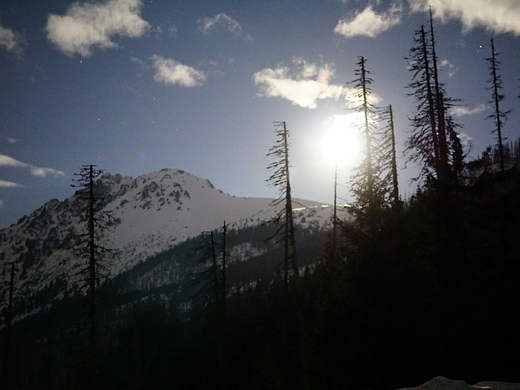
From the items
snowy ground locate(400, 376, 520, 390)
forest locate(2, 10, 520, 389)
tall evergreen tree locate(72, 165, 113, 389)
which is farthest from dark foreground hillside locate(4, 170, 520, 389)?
tall evergreen tree locate(72, 165, 113, 389)

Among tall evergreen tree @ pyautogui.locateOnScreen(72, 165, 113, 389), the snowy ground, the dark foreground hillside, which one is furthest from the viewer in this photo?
tall evergreen tree @ pyautogui.locateOnScreen(72, 165, 113, 389)

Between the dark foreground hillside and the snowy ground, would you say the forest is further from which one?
the snowy ground

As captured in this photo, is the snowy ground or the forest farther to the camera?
the forest

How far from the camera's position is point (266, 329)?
145 ft

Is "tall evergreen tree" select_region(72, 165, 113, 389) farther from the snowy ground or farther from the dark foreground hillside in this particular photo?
the snowy ground

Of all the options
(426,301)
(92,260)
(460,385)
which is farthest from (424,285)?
(92,260)

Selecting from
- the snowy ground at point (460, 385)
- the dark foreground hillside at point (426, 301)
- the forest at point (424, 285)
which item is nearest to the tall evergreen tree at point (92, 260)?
the forest at point (424, 285)

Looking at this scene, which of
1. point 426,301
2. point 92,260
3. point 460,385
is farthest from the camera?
point 92,260

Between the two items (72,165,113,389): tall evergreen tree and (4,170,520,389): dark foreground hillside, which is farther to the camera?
(72,165,113,389): tall evergreen tree

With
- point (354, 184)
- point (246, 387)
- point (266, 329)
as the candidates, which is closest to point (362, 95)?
point (354, 184)

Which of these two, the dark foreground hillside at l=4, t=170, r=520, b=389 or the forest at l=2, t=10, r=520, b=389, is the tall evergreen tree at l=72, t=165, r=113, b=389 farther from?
the dark foreground hillside at l=4, t=170, r=520, b=389

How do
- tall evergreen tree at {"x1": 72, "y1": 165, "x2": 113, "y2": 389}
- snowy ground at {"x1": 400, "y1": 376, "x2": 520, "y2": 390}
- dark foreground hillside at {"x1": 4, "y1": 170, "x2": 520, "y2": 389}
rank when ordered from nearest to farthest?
snowy ground at {"x1": 400, "y1": 376, "x2": 520, "y2": 390} → dark foreground hillside at {"x1": 4, "y1": 170, "x2": 520, "y2": 389} → tall evergreen tree at {"x1": 72, "y1": 165, "x2": 113, "y2": 389}

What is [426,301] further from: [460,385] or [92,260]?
[92,260]

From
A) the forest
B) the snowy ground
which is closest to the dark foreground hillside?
the forest
